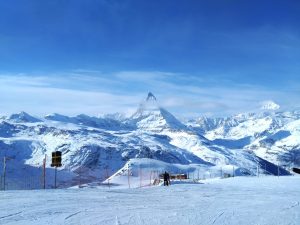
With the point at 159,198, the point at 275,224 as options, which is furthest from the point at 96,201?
the point at 275,224

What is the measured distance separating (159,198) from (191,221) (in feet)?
33.0

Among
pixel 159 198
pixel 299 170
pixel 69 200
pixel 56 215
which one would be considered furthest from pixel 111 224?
pixel 299 170

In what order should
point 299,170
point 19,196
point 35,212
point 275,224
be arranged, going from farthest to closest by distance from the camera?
point 299,170, point 19,196, point 35,212, point 275,224

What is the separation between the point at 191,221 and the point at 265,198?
44.7 ft

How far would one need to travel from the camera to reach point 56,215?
2127 cm

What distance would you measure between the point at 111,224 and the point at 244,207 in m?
10.4

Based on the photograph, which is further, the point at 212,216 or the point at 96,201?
the point at 96,201

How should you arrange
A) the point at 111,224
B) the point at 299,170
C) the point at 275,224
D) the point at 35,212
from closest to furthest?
the point at 111,224, the point at 275,224, the point at 35,212, the point at 299,170

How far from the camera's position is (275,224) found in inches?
798

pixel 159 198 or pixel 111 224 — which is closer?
pixel 111 224

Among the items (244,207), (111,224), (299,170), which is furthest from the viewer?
(299,170)

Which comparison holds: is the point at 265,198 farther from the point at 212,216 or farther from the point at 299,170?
the point at 299,170

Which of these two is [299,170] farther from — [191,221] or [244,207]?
[191,221]

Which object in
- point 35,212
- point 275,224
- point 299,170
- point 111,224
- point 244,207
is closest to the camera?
point 111,224
